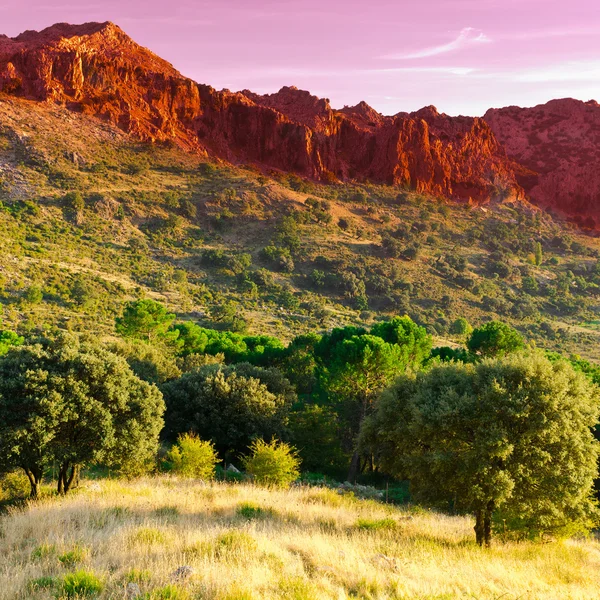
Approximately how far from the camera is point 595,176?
520 feet

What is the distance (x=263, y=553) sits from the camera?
30.9 feet

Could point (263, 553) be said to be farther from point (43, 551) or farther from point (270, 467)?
point (270, 467)

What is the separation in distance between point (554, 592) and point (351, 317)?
218 ft

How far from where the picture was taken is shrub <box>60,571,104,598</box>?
6.96 metres

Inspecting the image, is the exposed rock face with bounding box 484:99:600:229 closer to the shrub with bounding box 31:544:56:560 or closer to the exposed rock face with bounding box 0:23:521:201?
the exposed rock face with bounding box 0:23:521:201

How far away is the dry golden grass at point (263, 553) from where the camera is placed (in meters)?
7.70

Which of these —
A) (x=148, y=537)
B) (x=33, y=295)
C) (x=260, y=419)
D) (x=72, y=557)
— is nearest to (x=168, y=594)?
(x=72, y=557)

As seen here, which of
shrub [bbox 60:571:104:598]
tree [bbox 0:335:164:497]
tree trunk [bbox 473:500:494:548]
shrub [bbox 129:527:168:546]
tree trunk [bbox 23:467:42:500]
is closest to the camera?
shrub [bbox 60:571:104:598]

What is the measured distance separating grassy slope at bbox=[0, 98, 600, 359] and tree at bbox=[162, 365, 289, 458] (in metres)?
27.8

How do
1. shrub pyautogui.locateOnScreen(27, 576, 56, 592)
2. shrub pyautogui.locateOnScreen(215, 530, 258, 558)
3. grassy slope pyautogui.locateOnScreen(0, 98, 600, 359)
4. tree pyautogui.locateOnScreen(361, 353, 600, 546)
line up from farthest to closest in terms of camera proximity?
grassy slope pyautogui.locateOnScreen(0, 98, 600, 359) → tree pyautogui.locateOnScreen(361, 353, 600, 546) → shrub pyautogui.locateOnScreen(215, 530, 258, 558) → shrub pyautogui.locateOnScreen(27, 576, 56, 592)

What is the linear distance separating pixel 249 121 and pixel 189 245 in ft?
219

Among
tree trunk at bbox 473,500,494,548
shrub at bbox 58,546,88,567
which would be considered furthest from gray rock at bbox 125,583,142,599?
tree trunk at bbox 473,500,494,548

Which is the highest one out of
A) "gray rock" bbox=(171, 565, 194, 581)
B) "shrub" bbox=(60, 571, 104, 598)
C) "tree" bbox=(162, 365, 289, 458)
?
"shrub" bbox=(60, 571, 104, 598)

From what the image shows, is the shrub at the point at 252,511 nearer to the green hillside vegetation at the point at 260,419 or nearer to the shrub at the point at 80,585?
the green hillside vegetation at the point at 260,419
